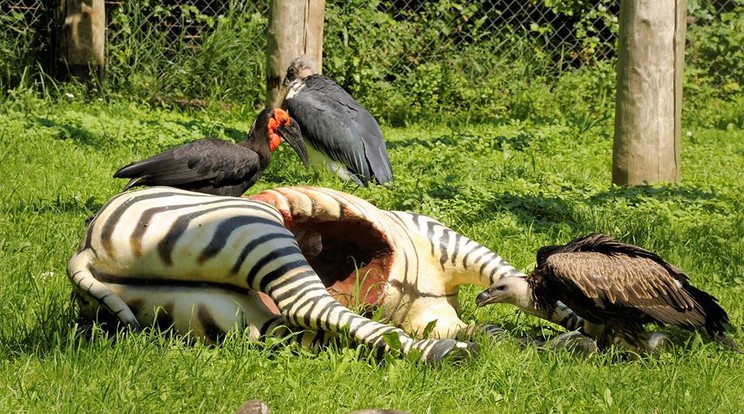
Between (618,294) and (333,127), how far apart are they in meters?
5.30

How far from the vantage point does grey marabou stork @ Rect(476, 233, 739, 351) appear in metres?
4.30

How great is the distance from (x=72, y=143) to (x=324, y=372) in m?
5.50

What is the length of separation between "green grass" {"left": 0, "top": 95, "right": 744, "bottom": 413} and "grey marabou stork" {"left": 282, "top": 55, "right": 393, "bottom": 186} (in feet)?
1.18

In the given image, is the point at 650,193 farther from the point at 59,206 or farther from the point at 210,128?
the point at 210,128

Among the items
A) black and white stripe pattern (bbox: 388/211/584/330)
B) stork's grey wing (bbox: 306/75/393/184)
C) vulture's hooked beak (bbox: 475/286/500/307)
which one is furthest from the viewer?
stork's grey wing (bbox: 306/75/393/184)

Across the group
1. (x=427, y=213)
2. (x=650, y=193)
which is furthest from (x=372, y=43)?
(x=427, y=213)

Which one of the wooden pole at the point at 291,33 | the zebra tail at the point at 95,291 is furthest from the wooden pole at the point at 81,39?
the zebra tail at the point at 95,291

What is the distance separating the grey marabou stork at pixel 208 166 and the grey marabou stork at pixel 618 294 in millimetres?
2310

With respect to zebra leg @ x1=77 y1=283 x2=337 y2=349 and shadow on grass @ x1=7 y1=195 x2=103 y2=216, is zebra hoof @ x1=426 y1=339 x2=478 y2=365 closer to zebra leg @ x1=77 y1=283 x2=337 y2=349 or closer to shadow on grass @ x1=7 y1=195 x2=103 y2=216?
zebra leg @ x1=77 y1=283 x2=337 y2=349

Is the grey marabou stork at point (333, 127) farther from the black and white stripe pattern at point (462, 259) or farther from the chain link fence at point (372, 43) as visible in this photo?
the black and white stripe pattern at point (462, 259)

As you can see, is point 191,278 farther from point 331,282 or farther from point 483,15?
point 483,15

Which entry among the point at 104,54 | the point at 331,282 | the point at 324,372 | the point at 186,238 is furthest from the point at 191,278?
the point at 104,54

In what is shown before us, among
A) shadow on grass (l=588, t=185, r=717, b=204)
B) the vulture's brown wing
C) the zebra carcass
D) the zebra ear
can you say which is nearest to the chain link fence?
shadow on grass (l=588, t=185, r=717, b=204)

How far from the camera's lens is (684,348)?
170 inches
